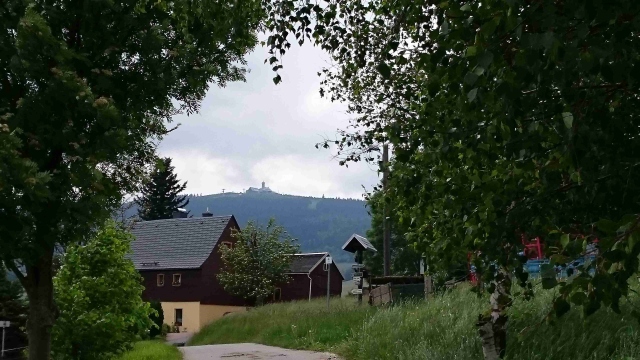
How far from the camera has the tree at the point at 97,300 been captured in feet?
41.3

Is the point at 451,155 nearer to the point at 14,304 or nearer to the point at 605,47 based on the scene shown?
the point at 605,47

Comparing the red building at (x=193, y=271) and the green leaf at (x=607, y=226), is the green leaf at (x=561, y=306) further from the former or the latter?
the red building at (x=193, y=271)

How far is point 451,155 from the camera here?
4.36m

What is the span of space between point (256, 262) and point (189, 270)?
6.04m

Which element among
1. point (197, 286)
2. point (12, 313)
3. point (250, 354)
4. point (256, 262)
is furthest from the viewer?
point (197, 286)

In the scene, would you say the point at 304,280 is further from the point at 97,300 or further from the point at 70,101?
the point at 70,101

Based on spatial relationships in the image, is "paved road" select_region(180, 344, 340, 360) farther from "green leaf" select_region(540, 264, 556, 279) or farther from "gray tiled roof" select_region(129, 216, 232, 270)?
"gray tiled roof" select_region(129, 216, 232, 270)

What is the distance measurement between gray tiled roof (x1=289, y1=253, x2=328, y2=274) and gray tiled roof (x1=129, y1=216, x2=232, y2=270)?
5982mm

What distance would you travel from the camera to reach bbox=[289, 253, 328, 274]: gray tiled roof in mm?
50500

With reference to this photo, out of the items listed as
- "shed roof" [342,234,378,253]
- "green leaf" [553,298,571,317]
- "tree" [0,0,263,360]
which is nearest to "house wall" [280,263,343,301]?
"shed roof" [342,234,378,253]

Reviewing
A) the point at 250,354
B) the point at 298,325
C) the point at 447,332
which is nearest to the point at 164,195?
the point at 298,325

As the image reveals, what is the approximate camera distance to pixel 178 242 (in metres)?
50.2

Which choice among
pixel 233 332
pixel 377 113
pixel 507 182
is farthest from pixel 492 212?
pixel 233 332

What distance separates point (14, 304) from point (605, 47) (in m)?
26.4
